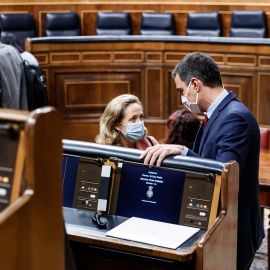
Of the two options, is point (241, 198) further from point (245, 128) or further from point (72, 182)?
point (72, 182)

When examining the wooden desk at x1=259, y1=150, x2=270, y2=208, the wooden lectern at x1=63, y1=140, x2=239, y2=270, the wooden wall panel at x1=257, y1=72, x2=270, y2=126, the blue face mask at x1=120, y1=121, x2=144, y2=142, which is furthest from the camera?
the wooden wall panel at x1=257, y1=72, x2=270, y2=126

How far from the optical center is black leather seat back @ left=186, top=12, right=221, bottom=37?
748 cm

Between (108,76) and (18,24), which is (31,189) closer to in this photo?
(108,76)

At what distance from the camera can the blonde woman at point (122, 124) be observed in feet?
9.47

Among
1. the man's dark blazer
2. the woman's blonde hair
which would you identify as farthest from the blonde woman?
the man's dark blazer

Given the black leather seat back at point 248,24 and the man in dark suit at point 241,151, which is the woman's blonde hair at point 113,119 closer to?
the man in dark suit at point 241,151

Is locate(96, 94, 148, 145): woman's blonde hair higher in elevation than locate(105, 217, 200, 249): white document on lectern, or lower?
higher

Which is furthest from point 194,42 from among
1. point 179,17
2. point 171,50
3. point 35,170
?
point 35,170

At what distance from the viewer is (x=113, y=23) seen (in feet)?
25.7

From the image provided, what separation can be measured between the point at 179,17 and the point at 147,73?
1.53m

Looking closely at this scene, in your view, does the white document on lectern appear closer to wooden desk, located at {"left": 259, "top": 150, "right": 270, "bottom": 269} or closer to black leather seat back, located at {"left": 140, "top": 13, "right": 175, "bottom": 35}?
wooden desk, located at {"left": 259, "top": 150, "right": 270, "bottom": 269}

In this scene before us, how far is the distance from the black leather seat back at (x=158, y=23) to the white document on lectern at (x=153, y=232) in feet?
18.8

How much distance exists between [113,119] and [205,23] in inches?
193

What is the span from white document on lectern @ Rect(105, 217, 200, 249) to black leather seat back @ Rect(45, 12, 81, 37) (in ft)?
20.0
